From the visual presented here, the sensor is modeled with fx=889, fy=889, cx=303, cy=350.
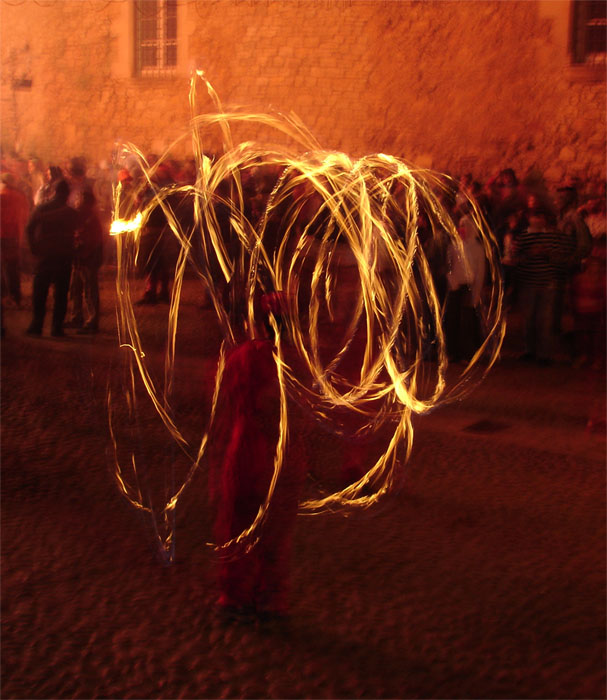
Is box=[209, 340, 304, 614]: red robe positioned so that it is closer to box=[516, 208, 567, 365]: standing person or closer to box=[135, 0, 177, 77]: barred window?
box=[516, 208, 567, 365]: standing person

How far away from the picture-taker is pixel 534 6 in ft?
41.6

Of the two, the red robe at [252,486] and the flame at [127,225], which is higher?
the flame at [127,225]

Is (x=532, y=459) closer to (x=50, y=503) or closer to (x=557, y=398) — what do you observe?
(x=557, y=398)

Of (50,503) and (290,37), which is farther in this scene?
(290,37)

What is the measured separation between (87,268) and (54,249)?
0.76 meters

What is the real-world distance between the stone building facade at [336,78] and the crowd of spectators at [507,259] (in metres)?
1.69

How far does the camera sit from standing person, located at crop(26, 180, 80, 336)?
9898mm

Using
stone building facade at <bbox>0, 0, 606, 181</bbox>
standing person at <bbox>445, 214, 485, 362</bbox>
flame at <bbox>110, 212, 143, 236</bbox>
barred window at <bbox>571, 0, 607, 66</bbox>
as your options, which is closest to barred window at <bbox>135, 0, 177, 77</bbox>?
stone building facade at <bbox>0, 0, 606, 181</bbox>

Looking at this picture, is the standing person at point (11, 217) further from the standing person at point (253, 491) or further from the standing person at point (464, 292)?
the standing person at point (253, 491)

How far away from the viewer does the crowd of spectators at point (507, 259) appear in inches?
348

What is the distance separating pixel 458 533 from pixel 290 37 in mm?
11127

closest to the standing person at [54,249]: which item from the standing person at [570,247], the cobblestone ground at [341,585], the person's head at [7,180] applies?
the person's head at [7,180]

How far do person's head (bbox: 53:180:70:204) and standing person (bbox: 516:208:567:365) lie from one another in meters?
5.00

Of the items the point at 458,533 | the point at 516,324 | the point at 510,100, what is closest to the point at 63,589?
the point at 458,533
